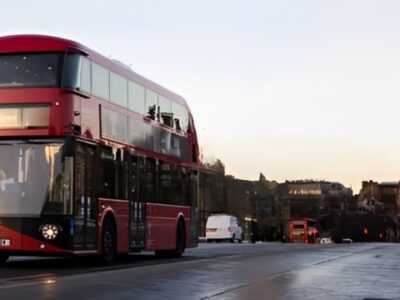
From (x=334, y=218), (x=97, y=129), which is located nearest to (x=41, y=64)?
(x=97, y=129)

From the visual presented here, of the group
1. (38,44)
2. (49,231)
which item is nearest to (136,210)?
(49,231)

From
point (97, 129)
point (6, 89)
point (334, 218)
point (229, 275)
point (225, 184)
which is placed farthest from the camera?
point (334, 218)

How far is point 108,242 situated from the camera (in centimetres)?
1981

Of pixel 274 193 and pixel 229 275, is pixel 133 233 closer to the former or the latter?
pixel 229 275

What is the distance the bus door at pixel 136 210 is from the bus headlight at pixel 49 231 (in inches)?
159

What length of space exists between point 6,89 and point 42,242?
3.74 meters

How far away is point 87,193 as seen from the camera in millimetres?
18516

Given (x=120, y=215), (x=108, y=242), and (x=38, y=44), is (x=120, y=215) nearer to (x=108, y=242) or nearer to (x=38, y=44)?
(x=108, y=242)

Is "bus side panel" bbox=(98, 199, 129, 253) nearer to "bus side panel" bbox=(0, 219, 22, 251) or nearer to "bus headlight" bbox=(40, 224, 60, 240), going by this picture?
"bus headlight" bbox=(40, 224, 60, 240)

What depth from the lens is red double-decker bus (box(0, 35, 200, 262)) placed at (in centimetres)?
1761

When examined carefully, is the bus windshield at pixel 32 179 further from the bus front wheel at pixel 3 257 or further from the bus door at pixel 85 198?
the bus front wheel at pixel 3 257

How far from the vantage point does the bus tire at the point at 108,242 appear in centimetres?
1949

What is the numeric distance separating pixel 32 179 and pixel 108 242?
312cm

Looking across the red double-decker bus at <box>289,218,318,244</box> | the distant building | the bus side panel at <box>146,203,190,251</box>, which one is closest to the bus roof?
the bus side panel at <box>146,203,190,251</box>
